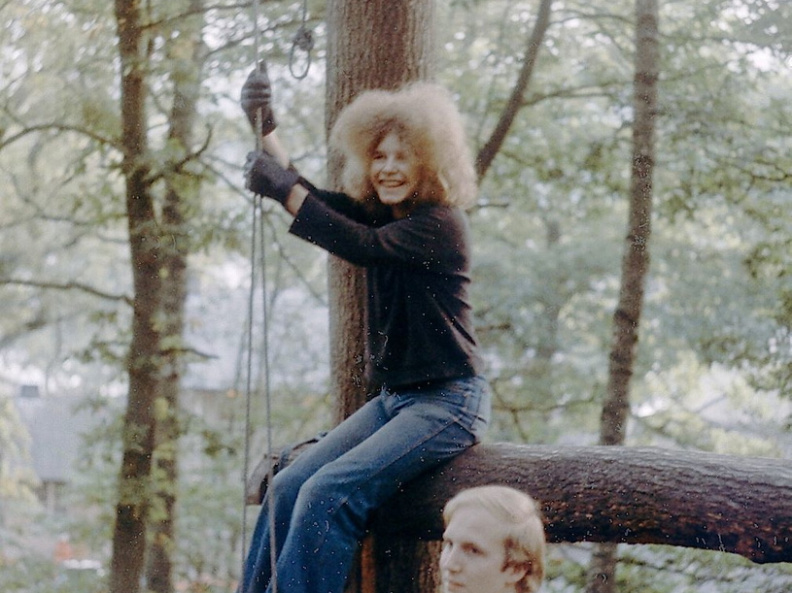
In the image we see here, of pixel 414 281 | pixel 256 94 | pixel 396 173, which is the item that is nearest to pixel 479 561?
pixel 414 281

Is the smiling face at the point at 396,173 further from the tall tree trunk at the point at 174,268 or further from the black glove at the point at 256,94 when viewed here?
the tall tree trunk at the point at 174,268

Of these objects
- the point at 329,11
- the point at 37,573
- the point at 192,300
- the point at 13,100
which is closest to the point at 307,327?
the point at 192,300

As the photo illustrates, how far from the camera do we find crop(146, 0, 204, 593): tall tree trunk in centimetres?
579

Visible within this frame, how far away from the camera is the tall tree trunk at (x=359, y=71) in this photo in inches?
153

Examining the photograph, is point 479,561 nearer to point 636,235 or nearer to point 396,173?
point 396,173

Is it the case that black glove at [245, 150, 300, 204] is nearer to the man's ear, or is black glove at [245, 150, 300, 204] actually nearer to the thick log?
the thick log

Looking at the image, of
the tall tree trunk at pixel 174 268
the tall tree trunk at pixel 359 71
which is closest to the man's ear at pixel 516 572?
the tall tree trunk at pixel 359 71

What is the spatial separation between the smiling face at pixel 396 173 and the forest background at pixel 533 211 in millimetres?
985

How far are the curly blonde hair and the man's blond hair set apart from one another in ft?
3.46

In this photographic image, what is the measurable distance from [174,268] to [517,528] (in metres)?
5.91

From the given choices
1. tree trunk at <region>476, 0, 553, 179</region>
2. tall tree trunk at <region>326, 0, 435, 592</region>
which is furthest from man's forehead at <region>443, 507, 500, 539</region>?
tree trunk at <region>476, 0, 553, 179</region>

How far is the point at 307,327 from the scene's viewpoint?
12250 mm

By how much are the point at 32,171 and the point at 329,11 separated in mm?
6396

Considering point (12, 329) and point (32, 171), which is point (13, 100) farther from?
point (12, 329)
